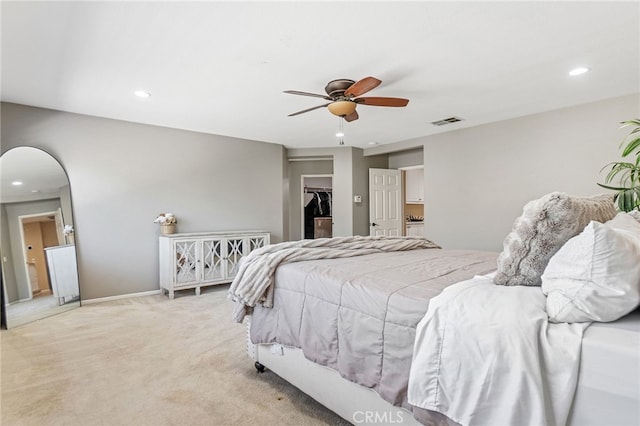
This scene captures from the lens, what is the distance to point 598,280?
3.06ft

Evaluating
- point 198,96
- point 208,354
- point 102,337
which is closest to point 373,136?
point 198,96

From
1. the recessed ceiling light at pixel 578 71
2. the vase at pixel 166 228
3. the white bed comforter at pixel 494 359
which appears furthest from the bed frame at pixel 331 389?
the recessed ceiling light at pixel 578 71

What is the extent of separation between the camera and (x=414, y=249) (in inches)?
114

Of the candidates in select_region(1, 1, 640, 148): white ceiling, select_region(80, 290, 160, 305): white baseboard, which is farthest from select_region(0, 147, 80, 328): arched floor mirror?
select_region(1, 1, 640, 148): white ceiling

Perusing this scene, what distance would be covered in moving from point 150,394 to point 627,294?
235 centimetres

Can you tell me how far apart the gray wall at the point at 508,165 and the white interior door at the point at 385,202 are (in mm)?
1099

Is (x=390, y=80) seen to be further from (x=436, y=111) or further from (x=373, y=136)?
(x=373, y=136)

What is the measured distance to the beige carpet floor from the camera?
5.79ft

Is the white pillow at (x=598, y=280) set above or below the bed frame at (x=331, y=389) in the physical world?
above

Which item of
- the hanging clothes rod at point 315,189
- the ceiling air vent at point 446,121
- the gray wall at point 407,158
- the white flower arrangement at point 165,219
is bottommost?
the white flower arrangement at point 165,219

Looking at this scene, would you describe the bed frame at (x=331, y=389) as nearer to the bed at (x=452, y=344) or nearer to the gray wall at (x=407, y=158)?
the bed at (x=452, y=344)

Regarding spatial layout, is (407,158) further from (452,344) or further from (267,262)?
(452,344)

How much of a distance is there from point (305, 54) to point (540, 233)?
2.09 metres

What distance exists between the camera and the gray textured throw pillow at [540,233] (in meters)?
1.15
